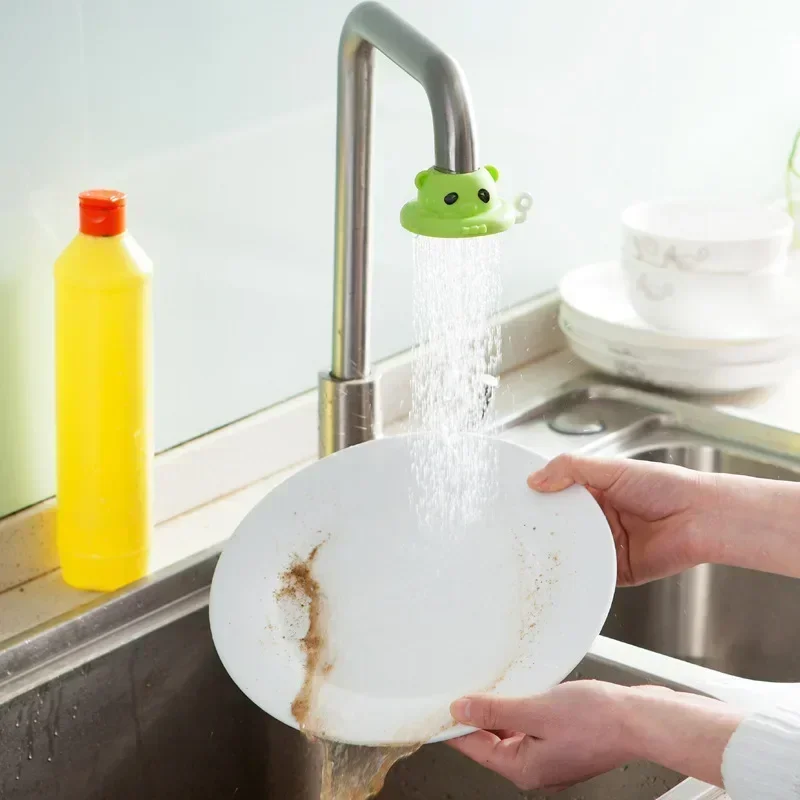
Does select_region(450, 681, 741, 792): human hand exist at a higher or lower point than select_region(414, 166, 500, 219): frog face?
lower

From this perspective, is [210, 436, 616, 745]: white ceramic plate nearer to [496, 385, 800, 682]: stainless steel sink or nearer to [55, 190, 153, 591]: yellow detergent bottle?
[55, 190, 153, 591]: yellow detergent bottle

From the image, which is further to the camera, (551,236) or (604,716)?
(551,236)

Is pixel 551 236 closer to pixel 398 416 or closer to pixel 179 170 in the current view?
pixel 398 416

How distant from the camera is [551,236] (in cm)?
154

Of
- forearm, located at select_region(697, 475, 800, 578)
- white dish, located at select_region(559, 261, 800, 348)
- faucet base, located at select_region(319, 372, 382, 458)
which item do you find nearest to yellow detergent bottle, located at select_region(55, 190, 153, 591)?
faucet base, located at select_region(319, 372, 382, 458)

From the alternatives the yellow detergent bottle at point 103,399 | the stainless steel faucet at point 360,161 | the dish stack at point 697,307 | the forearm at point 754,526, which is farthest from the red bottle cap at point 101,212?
the dish stack at point 697,307

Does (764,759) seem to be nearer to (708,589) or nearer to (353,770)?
(353,770)

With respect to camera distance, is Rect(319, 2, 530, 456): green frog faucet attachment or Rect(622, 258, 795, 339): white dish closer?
Rect(319, 2, 530, 456): green frog faucet attachment

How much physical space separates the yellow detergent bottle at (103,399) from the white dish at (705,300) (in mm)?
629

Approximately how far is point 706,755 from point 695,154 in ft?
3.53

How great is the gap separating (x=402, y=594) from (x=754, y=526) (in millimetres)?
299

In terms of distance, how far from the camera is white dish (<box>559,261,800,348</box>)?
1.39 meters

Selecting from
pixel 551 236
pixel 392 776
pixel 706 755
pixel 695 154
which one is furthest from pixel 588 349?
pixel 706 755

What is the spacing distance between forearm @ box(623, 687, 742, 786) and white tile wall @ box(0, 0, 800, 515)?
48 cm
